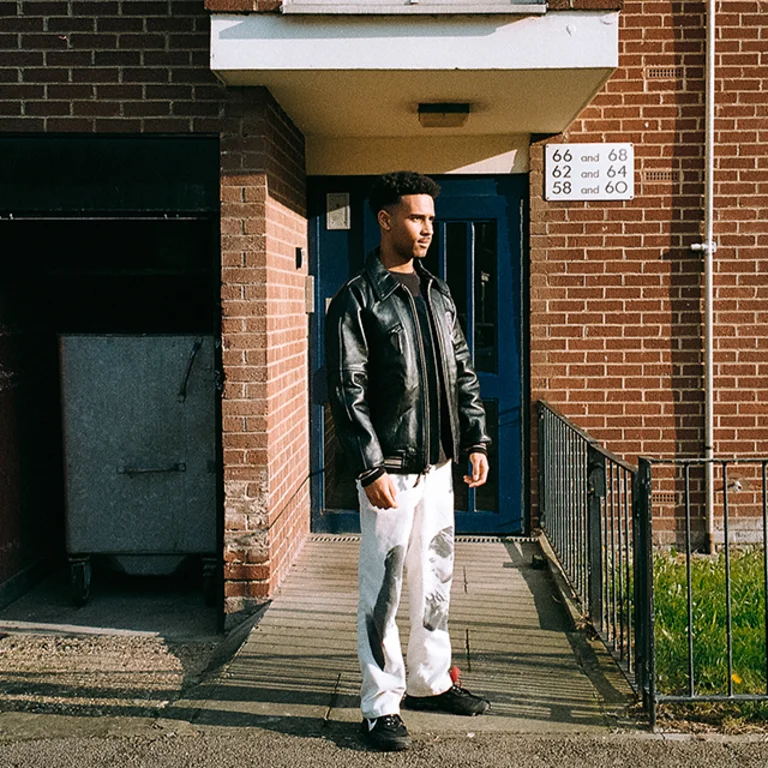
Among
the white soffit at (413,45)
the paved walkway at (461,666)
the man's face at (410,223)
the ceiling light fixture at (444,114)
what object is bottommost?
the paved walkway at (461,666)

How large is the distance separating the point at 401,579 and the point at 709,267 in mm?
4107

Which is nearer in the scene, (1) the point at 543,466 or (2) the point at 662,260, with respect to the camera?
(1) the point at 543,466

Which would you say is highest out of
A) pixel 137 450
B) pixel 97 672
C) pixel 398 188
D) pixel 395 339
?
pixel 398 188

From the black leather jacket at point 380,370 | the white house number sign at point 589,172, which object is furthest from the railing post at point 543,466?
the black leather jacket at point 380,370

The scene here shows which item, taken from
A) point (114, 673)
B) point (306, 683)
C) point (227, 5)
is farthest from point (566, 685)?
point (227, 5)

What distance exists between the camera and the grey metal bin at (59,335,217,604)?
6.95 metres

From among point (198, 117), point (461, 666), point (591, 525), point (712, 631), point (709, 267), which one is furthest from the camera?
point (709, 267)

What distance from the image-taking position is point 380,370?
4539 millimetres

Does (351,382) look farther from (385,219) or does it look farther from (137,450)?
(137,450)

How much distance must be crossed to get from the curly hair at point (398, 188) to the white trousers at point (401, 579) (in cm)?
108

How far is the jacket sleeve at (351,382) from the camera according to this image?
4.36 meters

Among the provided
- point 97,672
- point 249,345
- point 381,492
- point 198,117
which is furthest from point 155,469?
point 381,492

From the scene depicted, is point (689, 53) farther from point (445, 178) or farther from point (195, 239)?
point (195, 239)

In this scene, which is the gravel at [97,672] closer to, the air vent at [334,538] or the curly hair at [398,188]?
the air vent at [334,538]
